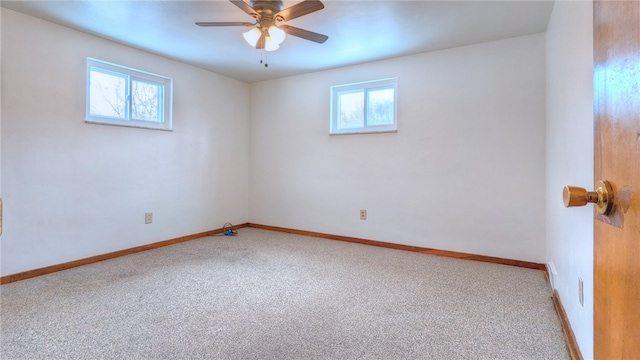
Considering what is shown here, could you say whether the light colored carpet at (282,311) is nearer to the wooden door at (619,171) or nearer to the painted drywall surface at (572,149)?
the painted drywall surface at (572,149)

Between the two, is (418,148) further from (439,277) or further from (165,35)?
(165,35)

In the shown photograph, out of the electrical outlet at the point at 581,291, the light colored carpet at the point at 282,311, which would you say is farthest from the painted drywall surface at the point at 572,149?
the light colored carpet at the point at 282,311

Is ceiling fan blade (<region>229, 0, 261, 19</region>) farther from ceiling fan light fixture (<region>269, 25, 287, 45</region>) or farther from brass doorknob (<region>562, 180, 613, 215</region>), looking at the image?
brass doorknob (<region>562, 180, 613, 215</region>)

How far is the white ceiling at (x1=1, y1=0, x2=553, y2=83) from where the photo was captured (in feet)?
7.89

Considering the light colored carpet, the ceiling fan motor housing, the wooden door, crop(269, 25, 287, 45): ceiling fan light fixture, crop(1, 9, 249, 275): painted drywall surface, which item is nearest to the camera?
the wooden door

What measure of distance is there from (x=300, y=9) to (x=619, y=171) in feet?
6.49

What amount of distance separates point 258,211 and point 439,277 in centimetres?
293

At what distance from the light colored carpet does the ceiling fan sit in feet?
6.36

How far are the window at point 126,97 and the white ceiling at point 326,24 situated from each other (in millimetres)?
326

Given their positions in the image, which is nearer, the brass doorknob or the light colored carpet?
the brass doorknob

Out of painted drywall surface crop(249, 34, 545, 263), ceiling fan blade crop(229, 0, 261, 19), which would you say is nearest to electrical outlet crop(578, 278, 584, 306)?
painted drywall surface crop(249, 34, 545, 263)

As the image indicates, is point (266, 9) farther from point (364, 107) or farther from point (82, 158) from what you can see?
point (82, 158)

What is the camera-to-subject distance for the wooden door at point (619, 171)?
48cm

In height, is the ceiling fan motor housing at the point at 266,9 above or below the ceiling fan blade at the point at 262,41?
above
